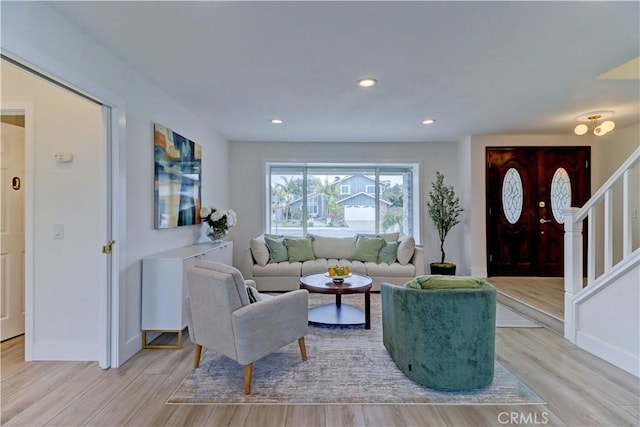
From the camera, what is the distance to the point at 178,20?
211 centimetres

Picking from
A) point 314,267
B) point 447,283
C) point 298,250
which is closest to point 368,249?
point 314,267

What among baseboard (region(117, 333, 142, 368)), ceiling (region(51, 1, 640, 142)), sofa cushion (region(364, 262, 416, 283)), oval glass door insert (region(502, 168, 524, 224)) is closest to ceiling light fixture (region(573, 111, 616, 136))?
ceiling (region(51, 1, 640, 142))

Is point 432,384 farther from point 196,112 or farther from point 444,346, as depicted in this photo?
point 196,112

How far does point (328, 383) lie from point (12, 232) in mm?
3347

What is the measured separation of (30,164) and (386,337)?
11.0 feet

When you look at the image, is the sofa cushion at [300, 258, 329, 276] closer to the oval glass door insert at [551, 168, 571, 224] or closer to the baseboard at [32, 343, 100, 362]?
the baseboard at [32, 343, 100, 362]

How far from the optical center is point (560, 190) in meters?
5.49

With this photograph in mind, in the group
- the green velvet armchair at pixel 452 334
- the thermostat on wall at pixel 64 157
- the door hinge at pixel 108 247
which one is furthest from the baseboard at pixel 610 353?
the thermostat on wall at pixel 64 157

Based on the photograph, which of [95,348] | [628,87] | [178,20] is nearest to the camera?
[178,20]

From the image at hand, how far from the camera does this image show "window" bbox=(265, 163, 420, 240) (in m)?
6.11

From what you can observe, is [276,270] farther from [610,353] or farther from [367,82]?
[610,353]

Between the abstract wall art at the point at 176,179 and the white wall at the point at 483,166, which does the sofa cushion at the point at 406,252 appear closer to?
the white wall at the point at 483,166

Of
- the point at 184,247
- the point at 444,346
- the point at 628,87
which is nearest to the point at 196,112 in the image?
the point at 184,247

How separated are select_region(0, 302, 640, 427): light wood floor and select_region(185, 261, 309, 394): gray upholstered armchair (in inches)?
12.6
